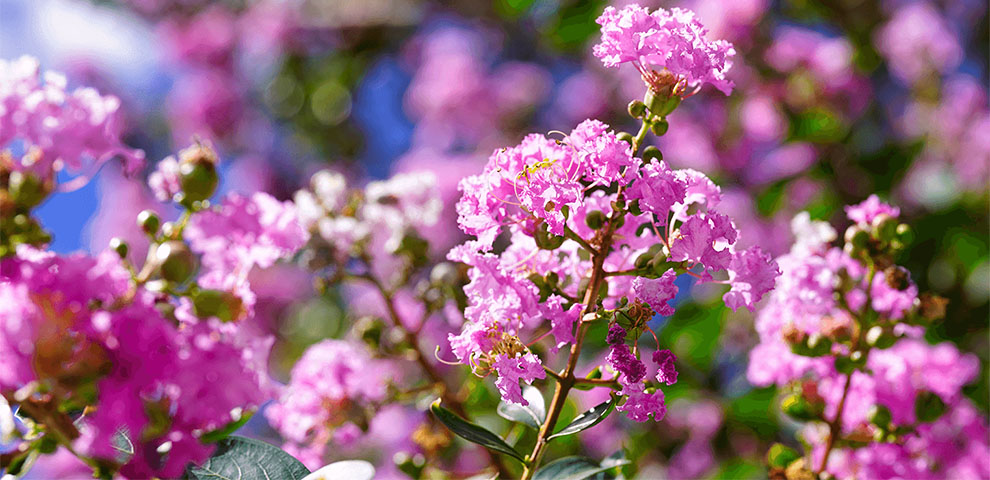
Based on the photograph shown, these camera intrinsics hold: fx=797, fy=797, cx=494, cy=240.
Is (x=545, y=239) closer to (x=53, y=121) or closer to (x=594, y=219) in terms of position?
(x=594, y=219)

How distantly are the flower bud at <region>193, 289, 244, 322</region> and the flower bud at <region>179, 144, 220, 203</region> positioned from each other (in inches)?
7.3

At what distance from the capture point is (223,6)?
4680 mm

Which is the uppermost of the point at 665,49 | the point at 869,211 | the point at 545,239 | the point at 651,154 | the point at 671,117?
the point at 671,117

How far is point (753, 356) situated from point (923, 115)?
2366 mm

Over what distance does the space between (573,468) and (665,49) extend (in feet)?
1.78

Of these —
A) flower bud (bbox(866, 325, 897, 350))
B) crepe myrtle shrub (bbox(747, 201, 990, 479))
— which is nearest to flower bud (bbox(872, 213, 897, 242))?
crepe myrtle shrub (bbox(747, 201, 990, 479))

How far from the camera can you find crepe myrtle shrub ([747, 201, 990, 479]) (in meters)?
1.18

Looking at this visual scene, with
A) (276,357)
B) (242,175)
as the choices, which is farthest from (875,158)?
(242,175)

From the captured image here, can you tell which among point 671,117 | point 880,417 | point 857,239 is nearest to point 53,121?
point 857,239

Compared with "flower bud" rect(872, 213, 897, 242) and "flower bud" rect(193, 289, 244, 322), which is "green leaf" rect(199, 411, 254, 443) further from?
"flower bud" rect(872, 213, 897, 242)

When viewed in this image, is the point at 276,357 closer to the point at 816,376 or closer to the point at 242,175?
the point at 242,175

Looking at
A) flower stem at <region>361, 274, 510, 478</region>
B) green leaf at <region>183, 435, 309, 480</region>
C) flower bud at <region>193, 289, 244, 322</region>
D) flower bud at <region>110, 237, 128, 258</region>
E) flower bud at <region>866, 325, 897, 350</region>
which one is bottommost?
green leaf at <region>183, 435, 309, 480</region>

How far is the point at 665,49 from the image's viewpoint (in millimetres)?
923

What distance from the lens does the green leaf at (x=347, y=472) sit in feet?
2.98
